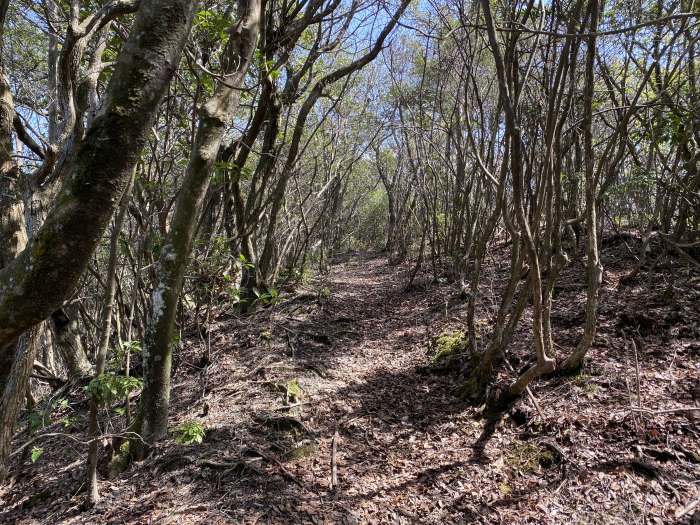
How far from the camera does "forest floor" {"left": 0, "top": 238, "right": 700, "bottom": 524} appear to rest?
9.50 feet

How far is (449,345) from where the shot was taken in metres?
5.55

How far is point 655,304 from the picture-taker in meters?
4.88

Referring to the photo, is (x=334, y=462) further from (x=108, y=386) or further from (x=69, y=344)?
(x=69, y=344)

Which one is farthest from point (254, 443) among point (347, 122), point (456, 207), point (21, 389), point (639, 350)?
point (347, 122)

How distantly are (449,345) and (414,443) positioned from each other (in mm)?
1903

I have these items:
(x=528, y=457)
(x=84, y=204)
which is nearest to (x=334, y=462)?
(x=528, y=457)

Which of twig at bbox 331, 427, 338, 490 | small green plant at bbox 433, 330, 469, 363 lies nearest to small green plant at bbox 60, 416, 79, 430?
twig at bbox 331, 427, 338, 490

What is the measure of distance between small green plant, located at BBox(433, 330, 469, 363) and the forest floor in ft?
0.56

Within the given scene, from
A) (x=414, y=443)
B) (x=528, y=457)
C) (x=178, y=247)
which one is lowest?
(x=414, y=443)

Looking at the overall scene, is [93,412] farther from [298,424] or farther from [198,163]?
[198,163]

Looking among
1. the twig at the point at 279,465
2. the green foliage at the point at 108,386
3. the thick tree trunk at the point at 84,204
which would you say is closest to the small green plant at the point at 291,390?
the twig at the point at 279,465

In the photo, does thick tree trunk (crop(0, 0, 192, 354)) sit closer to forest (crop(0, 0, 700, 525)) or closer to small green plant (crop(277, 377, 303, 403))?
forest (crop(0, 0, 700, 525))

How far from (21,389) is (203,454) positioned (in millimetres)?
1593

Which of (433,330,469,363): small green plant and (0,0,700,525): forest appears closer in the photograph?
(0,0,700,525): forest
